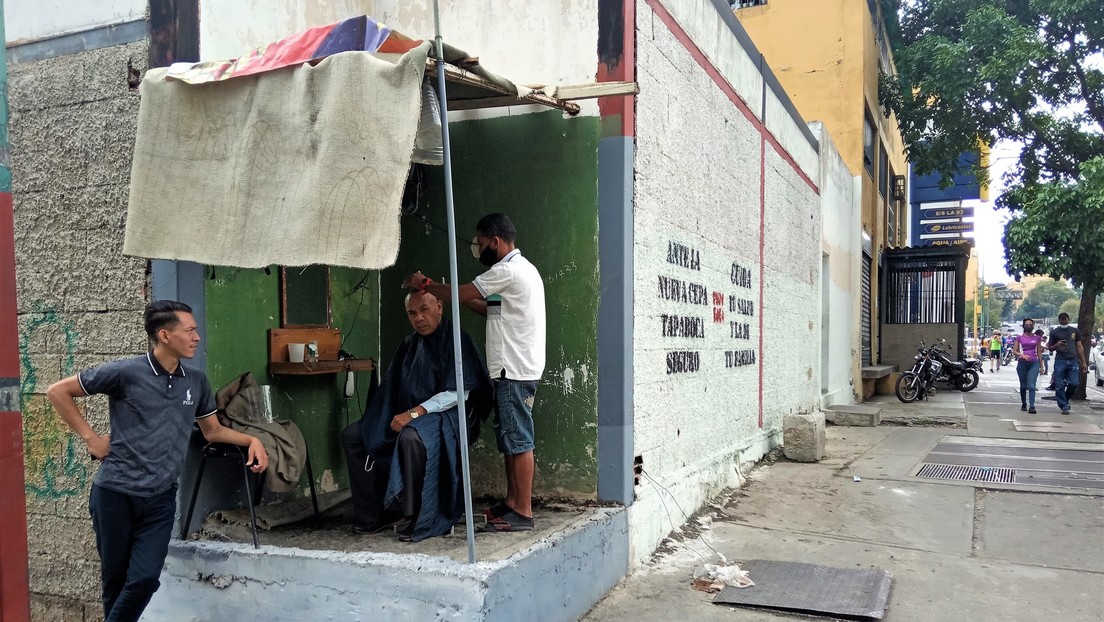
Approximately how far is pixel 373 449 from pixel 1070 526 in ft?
16.5

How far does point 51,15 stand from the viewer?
189 inches

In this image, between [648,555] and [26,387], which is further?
[648,555]

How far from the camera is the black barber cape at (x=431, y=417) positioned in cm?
428

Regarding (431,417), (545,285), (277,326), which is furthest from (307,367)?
(545,285)

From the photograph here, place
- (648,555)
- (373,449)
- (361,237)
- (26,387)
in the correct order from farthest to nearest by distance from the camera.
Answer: (648,555)
(26,387)
(373,449)
(361,237)

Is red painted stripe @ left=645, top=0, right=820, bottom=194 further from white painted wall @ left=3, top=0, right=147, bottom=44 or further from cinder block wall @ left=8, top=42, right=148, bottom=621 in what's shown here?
cinder block wall @ left=8, top=42, right=148, bottom=621

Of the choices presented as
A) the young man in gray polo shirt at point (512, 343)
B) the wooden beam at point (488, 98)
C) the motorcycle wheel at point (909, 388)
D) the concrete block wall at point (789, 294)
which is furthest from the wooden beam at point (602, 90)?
the motorcycle wheel at point (909, 388)

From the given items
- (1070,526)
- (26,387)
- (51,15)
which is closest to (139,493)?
(26,387)

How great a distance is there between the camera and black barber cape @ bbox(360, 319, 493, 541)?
4277 mm

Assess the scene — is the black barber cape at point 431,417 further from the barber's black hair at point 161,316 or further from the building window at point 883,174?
the building window at point 883,174

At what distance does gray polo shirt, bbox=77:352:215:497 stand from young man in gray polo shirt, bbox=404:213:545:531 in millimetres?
1419

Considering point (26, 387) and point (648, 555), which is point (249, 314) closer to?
point (26, 387)

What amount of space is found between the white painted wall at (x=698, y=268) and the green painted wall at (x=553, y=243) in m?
0.35

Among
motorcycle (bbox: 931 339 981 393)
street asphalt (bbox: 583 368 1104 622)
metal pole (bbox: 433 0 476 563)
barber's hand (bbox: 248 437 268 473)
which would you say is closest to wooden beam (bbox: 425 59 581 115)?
metal pole (bbox: 433 0 476 563)
